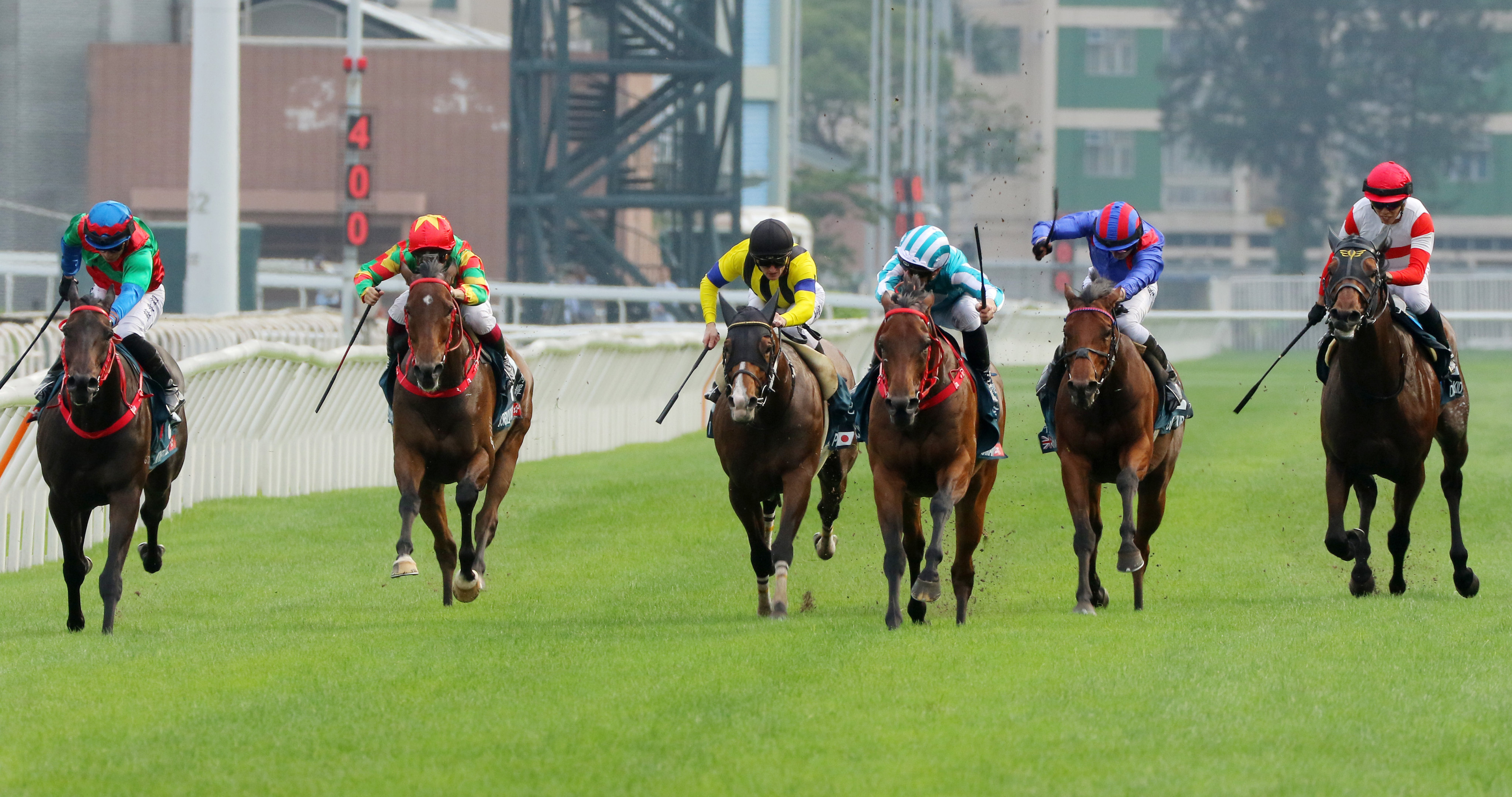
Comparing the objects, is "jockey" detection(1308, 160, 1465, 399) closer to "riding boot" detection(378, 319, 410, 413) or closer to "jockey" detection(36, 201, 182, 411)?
"riding boot" detection(378, 319, 410, 413)

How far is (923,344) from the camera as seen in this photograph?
8438mm

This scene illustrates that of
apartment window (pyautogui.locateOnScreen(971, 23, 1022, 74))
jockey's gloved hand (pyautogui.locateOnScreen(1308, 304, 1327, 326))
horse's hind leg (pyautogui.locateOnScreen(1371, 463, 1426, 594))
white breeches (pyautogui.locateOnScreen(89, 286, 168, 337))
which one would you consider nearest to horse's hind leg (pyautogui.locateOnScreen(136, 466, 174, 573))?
white breeches (pyautogui.locateOnScreen(89, 286, 168, 337))

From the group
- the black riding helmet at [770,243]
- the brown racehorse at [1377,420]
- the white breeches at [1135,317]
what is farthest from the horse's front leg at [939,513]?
the brown racehorse at [1377,420]

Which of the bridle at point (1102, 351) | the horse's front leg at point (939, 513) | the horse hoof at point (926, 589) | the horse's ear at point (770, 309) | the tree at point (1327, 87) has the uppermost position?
the tree at point (1327, 87)

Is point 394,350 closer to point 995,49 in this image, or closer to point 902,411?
point 902,411

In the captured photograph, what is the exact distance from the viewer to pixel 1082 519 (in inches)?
371

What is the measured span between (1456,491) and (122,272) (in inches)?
262

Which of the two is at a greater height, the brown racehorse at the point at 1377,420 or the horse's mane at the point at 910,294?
the horse's mane at the point at 910,294

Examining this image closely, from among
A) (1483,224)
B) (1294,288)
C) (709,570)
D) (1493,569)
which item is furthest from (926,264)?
(1483,224)

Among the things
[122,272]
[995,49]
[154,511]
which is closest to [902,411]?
[122,272]

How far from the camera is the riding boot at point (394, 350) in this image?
10.0 meters

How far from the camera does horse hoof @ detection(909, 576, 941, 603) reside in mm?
8602

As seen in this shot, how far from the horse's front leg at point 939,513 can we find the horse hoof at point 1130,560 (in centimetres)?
81

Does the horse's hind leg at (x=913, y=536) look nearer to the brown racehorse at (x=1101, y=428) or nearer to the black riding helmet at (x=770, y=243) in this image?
the brown racehorse at (x=1101, y=428)
